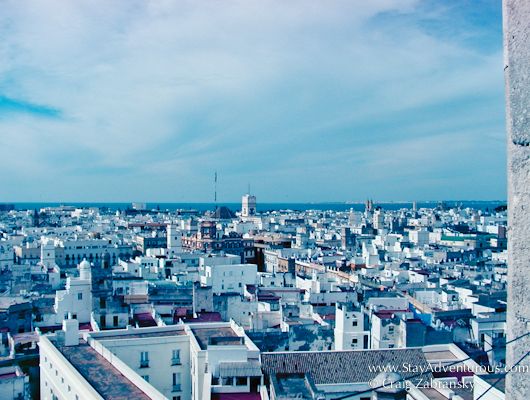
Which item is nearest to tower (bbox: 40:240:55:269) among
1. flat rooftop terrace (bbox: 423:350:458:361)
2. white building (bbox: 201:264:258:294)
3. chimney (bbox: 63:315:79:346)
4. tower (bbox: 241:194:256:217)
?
white building (bbox: 201:264:258:294)

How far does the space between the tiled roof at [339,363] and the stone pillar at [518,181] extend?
12.8 meters

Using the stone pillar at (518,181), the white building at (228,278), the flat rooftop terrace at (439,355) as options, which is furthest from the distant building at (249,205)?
the stone pillar at (518,181)

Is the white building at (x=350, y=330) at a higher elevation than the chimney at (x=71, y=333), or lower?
lower

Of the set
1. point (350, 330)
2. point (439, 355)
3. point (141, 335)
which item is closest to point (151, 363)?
point (141, 335)

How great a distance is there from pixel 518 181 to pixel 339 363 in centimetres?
1392

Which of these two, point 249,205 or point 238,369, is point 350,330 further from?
point 249,205

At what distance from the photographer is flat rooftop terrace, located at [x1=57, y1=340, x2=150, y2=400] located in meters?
12.2

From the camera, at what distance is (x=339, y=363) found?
1557 centimetres

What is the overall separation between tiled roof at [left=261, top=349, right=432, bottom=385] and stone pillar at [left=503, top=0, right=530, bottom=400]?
12831 mm

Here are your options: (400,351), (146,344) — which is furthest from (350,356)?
(146,344)

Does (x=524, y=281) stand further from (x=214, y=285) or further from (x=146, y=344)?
(x=214, y=285)

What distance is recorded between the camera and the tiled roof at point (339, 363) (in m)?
15.1

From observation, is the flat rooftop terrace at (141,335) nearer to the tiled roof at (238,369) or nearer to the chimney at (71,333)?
the chimney at (71,333)

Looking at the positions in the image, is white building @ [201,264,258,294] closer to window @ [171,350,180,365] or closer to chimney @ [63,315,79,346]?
window @ [171,350,180,365]
